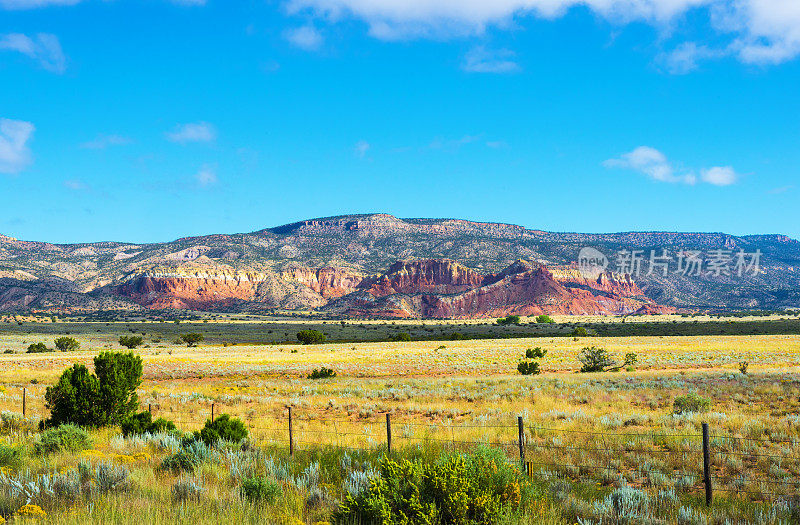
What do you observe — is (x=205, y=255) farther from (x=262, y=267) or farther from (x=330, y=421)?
(x=330, y=421)

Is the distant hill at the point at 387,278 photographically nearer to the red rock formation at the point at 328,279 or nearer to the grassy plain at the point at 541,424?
the red rock formation at the point at 328,279

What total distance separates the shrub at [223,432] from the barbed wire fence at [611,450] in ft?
2.92

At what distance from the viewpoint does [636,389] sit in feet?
67.9

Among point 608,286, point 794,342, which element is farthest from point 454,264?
point 794,342

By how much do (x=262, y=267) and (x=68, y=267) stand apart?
58.8 meters

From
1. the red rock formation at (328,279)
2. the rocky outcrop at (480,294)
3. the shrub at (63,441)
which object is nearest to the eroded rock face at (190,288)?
the red rock formation at (328,279)

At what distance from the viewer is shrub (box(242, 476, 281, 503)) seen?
636 cm

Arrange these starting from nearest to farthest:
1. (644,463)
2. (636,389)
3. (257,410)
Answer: (644,463)
(257,410)
(636,389)

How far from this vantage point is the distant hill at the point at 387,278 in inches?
5782

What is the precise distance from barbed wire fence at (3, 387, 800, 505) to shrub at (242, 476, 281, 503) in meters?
2.89

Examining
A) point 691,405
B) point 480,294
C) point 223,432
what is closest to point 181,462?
point 223,432

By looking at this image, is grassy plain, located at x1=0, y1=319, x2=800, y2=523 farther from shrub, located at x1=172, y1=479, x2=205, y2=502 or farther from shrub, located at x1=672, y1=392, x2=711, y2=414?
shrub, located at x1=672, y1=392, x2=711, y2=414

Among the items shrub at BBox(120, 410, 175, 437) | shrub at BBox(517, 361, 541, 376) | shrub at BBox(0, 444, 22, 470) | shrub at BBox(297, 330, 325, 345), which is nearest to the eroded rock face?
shrub at BBox(297, 330, 325, 345)

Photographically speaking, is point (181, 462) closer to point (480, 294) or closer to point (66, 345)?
point (66, 345)
